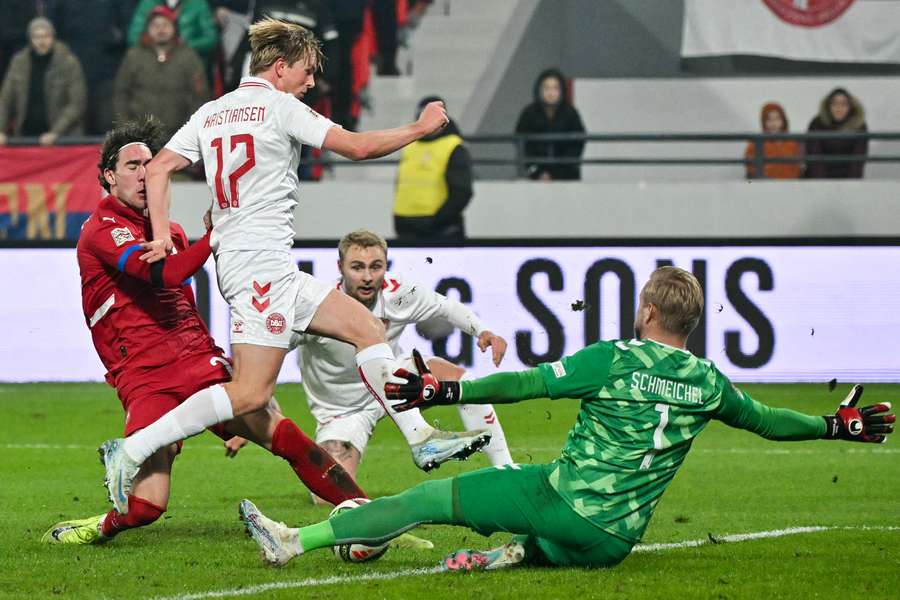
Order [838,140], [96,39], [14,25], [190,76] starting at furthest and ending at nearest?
1. [96,39]
2. [14,25]
3. [838,140]
4. [190,76]

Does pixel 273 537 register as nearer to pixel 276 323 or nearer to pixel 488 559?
pixel 488 559

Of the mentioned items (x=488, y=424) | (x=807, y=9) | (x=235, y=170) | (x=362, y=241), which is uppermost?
(x=807, y=9)

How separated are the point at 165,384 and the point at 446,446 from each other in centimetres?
140

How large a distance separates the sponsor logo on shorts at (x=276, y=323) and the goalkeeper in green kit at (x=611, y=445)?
1.06 metres

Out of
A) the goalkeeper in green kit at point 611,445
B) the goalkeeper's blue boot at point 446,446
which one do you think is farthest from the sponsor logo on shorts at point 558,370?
the goalkeeper's blue boot at point 446,446

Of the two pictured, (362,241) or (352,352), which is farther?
(352,352)

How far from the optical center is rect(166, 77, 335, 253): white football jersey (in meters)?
6.52

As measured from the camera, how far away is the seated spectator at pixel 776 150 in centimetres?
1634

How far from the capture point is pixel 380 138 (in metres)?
6.39

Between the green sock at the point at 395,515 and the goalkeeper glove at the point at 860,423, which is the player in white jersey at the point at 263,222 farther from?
the goalkeeper glove at the point at 860,423

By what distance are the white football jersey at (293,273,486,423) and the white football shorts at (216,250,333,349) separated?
5.01 ft

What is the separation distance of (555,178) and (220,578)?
11.3m

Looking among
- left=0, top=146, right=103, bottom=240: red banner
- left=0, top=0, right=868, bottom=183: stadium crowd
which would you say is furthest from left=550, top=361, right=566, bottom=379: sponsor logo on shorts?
left=0, top=0, right=868, bottom=183: stadium crowd

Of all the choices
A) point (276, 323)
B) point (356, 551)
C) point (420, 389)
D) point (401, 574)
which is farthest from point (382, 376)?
point (420, 389)
